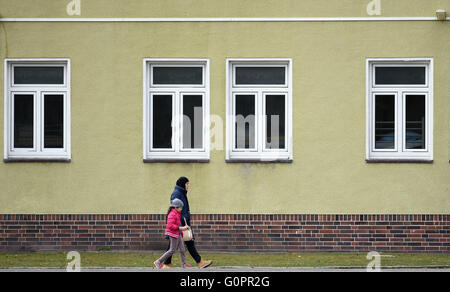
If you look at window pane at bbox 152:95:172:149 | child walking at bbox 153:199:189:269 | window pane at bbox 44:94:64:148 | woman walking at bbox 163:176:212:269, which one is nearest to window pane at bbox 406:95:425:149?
window pane at bbox 152:95:172:149

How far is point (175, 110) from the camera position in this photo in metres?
15.5

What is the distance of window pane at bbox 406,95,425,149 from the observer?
15.3m

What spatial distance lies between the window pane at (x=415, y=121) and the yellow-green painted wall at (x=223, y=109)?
0.35m

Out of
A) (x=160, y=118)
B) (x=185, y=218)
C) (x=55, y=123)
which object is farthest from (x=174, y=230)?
(x=55, y=123)

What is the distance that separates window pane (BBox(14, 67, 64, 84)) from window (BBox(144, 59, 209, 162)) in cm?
184

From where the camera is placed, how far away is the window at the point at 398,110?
1519 centimetres

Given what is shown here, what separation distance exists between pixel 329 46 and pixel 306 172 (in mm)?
2555

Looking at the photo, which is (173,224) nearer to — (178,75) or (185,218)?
(185,218)

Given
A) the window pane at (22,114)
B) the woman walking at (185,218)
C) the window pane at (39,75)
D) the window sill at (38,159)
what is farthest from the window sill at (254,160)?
the window pane at (22,114)

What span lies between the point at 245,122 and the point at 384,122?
282 cm

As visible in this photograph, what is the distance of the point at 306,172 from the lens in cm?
1516

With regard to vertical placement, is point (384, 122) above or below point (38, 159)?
above

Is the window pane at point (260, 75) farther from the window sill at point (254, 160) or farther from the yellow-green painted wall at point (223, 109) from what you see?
the window sill at point (254, 160)

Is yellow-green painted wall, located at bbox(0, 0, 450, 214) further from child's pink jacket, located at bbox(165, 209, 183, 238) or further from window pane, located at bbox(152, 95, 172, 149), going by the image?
child's pink jacket, located at bbox(165, 209, 183, 238)
